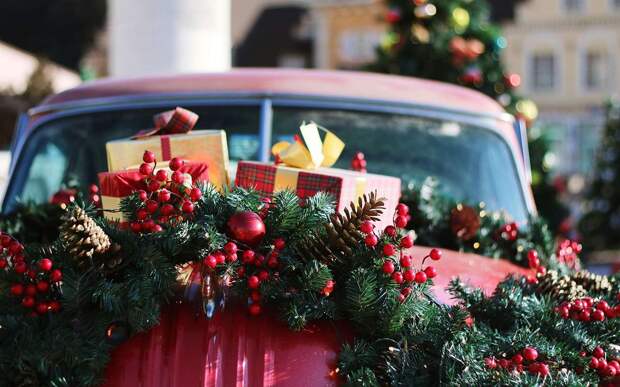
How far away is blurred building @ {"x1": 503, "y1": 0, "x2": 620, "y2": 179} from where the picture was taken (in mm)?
35219

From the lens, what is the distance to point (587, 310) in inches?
81.4

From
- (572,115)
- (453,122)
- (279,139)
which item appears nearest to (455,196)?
(453,122)

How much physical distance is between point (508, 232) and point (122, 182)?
149 centimetres

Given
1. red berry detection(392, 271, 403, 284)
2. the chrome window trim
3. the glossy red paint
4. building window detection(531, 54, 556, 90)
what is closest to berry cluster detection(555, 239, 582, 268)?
the chrome window trim

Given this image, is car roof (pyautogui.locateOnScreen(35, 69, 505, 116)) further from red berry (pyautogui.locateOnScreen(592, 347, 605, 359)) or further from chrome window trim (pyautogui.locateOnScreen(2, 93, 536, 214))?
red berry (pyautogui.locateOnScreen(592, 347, 605, 359))

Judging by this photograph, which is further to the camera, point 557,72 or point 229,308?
point 557,72

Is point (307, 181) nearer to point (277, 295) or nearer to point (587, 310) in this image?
point (277, 295)

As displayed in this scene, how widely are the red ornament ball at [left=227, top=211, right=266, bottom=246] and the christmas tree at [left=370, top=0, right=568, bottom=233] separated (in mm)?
5579

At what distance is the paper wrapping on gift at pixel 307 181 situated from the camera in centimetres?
211

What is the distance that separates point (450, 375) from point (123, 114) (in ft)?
6.89

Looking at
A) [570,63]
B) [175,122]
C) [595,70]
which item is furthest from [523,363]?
[595,70]

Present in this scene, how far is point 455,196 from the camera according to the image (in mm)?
3494

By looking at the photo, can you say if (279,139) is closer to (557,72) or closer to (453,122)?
(453,122)

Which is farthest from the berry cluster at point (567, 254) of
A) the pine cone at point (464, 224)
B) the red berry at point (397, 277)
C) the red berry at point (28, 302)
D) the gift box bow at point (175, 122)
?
the red berry at point (28, 302)
